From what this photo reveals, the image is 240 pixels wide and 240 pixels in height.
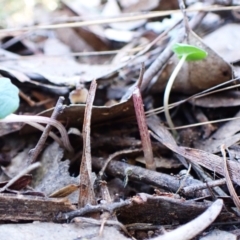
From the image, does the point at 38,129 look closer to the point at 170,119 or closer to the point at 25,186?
the point at 25,186

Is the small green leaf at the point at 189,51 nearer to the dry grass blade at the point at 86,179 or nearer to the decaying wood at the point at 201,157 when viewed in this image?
the decaying wood at the point at 201,157

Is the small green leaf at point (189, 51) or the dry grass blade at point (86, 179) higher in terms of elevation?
the small green leaf at point (189, 51)

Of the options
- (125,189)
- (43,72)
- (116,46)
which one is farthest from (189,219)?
(116,46)

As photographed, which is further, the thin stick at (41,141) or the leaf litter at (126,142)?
the thin stick at (41,141)

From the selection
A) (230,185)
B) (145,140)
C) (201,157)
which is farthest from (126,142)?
(230,185)

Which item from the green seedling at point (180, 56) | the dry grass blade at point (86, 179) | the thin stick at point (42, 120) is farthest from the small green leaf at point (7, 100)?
the green seedling at point (180, 56)

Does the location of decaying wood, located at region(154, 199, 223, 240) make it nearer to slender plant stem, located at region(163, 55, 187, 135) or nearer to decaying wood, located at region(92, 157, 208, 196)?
decaying wood, located at region(92, 157, 208, 196)

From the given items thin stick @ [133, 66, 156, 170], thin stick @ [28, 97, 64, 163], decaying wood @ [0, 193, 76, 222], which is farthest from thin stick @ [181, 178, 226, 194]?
thin stick @ [28, 97, 64, 163]

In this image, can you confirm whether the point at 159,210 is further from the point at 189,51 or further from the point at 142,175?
the point at 189,51
